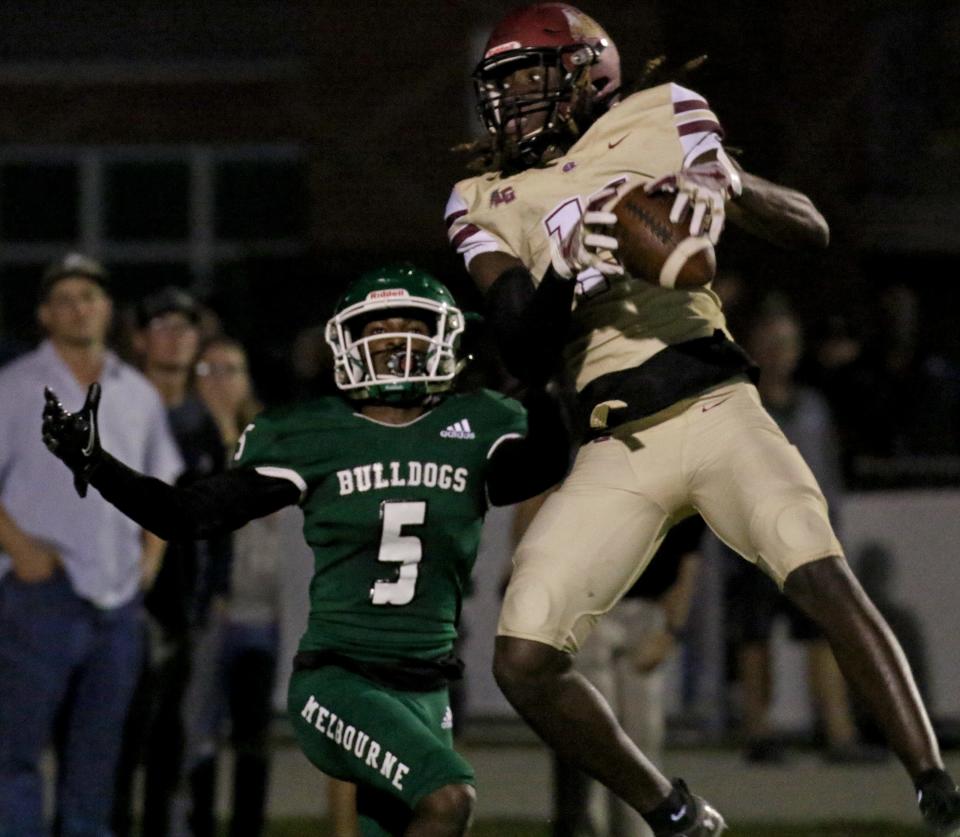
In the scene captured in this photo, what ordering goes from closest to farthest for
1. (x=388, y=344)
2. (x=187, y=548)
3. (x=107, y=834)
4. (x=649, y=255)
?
(x=649, y=255), (x=388, y=344), (x=107, y=834), (x=187, y=548)

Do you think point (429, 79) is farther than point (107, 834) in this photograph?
Yes

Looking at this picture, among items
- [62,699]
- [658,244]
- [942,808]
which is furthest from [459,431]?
[62,699]

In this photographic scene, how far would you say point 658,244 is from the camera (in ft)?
14.5

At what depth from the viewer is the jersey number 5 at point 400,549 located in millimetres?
4863

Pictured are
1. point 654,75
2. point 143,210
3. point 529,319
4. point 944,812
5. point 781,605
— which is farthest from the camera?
point 143,210

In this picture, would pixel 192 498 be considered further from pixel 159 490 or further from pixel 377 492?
pixel 377 492

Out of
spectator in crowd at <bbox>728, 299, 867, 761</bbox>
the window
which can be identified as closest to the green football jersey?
spectator in crowd at <bbox>728, 299, 867, 761</bbox>

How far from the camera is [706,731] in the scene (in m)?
9.72

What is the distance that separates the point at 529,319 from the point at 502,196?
0.44m

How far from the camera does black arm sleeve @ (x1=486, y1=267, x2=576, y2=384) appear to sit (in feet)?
15.1

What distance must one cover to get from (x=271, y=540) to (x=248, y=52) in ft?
46.1

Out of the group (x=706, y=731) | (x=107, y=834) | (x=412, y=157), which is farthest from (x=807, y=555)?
(x=412, y=157)

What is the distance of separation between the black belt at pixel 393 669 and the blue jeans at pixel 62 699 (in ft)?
6.03

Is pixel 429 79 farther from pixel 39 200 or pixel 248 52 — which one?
pixel 39 200
